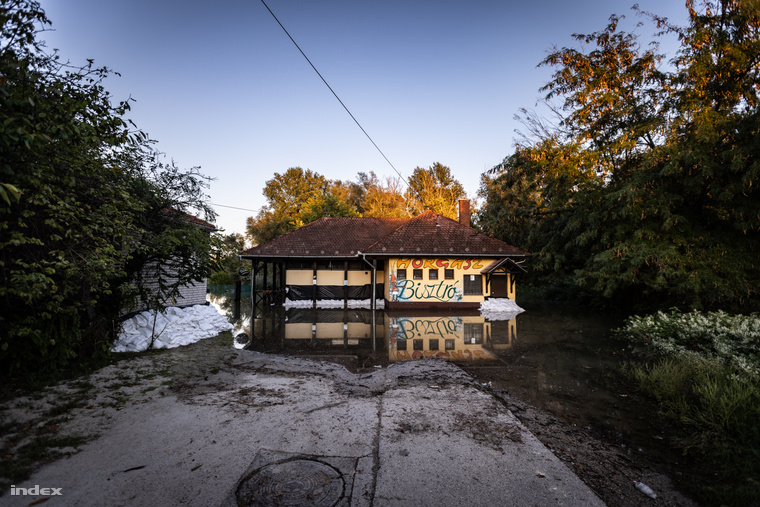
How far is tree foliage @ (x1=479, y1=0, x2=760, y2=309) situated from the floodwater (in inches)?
118

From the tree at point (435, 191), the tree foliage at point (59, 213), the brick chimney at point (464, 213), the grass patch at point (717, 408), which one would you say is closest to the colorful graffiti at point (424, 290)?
the brick chimney at point (464, 213)

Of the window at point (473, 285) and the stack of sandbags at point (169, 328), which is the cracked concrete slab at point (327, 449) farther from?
the window at point (473, 285)

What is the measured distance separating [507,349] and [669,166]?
9.16 metres

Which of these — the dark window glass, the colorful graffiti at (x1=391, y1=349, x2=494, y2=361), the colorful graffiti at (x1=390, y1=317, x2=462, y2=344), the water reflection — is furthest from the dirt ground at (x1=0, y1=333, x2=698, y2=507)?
the colorful graffiti at (x1=390, y1=317, x2=462, y2=344)

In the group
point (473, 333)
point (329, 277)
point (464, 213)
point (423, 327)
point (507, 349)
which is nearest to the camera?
point (507, 349)

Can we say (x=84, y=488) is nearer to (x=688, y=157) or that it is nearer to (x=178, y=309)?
(x=178, y=309)

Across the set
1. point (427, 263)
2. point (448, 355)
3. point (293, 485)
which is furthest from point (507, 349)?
point (427, 263)

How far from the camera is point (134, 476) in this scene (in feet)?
9.11

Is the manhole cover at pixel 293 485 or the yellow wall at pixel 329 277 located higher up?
the yellow wall at pixel 329 277

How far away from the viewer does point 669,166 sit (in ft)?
36.8

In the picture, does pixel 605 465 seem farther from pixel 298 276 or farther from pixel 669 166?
pixel 298 276

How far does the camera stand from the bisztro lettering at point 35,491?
252cm

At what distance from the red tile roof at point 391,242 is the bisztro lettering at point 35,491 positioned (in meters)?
14.7

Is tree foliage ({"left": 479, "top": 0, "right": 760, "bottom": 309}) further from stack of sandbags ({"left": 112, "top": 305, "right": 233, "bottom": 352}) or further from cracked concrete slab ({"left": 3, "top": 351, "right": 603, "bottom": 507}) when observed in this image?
stack of sandbags ({"left": 112, "top": 305, "right": 233, "bottom": 352})
